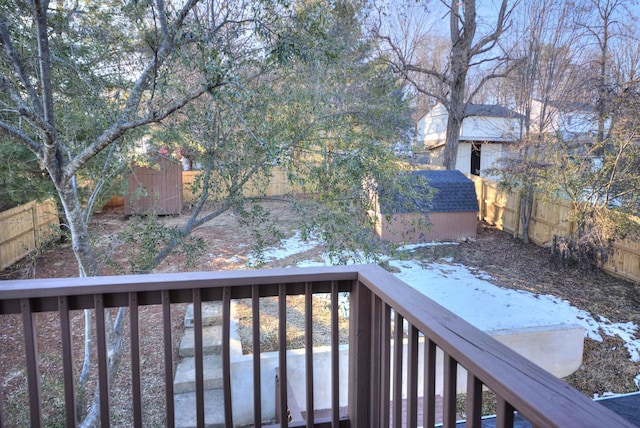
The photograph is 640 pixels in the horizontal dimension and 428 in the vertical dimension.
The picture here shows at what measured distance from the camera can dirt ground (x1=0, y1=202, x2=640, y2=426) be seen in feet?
12.7

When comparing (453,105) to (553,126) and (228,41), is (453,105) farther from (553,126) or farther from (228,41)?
(228,41)

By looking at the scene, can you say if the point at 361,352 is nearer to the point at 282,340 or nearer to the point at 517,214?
the point at 282,340

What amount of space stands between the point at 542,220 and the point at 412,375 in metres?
9.10

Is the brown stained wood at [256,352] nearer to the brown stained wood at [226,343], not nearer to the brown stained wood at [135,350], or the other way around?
the brown stained wood at [226,343]

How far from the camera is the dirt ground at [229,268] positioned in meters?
3.88

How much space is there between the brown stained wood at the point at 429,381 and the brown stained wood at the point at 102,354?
101 centimetres

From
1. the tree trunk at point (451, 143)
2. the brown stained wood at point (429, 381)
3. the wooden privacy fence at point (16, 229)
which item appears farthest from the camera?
the tree trunk at point (451, 143)

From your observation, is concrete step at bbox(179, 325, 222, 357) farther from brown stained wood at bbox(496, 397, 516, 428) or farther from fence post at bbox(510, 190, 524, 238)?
fence post at bbox(510, 190, 524, 238)

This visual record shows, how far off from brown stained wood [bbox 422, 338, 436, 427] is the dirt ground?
202 centimetres

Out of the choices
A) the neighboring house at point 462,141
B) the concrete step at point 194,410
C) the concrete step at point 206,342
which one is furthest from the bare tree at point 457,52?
the concrete step at point 194,410

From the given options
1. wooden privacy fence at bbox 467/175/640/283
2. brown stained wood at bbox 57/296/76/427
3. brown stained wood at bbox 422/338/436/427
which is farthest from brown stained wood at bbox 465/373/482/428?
wooden privacy fence at bbox 467/175/640/283

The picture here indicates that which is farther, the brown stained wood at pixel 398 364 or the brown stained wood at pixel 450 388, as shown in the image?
the brown stained wood at pixel 398 364

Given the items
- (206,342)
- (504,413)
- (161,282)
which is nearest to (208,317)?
(206,342)

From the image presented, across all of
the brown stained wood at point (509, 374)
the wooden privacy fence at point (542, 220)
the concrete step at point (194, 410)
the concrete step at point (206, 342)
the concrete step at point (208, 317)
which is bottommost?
the concrete step at point (194, 410)
